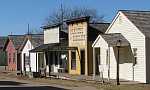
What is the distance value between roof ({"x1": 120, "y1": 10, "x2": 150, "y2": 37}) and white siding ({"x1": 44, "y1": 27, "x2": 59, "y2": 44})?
48.9 ft

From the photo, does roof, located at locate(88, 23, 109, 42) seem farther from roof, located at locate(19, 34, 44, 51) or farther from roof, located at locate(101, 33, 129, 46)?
roof, located at locate(19, 34, 44, 51)

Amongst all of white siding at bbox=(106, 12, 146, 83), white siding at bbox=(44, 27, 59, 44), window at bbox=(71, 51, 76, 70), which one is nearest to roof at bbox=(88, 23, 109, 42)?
window at bbox=(71, 51, 76, 70)

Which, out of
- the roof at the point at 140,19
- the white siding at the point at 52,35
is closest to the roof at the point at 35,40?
the white siding at the point at 52,35

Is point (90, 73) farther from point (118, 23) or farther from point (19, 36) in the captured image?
point (19, 36)

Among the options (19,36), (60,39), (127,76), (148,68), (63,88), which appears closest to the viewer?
(63,88)

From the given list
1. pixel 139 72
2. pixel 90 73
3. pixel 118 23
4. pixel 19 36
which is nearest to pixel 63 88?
pixel 139 72

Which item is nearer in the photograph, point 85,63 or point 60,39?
point 85,63

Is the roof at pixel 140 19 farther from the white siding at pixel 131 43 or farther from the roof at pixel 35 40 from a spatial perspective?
the roof at pixel 35 40

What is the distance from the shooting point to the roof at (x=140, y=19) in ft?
112

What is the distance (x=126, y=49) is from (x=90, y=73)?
8.45 m

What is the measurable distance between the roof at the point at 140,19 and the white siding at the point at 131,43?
0.24 meters

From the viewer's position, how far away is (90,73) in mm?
44156

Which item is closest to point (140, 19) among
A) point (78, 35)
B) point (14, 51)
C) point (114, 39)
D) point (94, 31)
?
point (114, 39)

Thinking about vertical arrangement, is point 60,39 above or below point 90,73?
above
